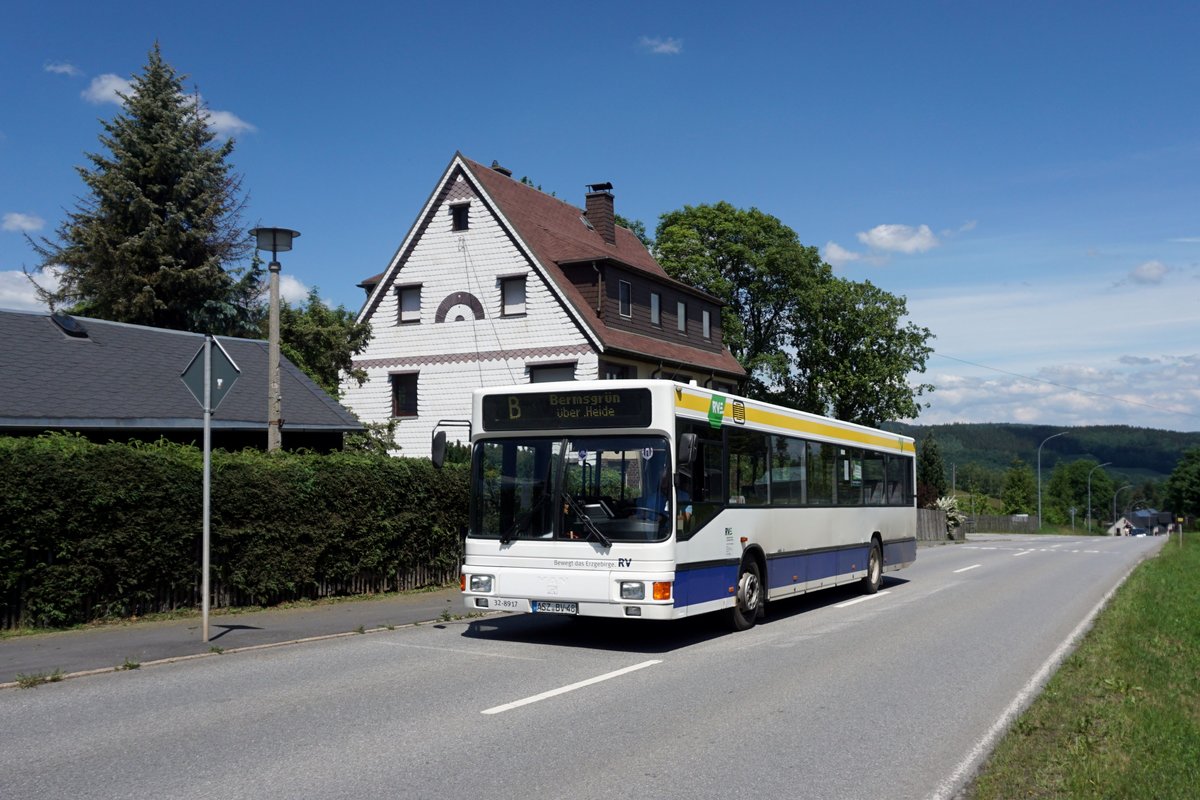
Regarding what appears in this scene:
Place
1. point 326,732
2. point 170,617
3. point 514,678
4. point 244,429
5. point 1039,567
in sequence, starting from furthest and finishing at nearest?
1. point 1039,567
2. point 244,429
3. point 170,617
4. point 514,678
5. point 326,732

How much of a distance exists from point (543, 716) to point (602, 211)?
3622 cm

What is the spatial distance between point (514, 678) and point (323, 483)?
6703 mm

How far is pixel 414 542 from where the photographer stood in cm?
1797

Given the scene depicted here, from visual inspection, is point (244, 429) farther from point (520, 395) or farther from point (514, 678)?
point (514, 678)

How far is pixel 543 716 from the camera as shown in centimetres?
837

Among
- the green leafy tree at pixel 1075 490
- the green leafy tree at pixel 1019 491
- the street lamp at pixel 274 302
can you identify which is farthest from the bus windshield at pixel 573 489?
the green leafy tree at pixel 1075 490

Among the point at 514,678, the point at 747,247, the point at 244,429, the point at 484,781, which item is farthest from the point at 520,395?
the point at 747,247

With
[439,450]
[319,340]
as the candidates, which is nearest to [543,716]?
[439,450]

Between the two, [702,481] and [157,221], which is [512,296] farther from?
[702,481]

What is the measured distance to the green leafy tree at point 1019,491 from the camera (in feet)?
537

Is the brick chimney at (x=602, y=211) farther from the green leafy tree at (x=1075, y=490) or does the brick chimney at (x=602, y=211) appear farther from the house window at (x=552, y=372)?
the green leafy tree at (x=1075, y=490)

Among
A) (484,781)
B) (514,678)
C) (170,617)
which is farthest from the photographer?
(170,617)

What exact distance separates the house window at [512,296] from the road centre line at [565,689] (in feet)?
84.2

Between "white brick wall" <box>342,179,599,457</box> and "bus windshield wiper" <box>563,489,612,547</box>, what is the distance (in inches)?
888
